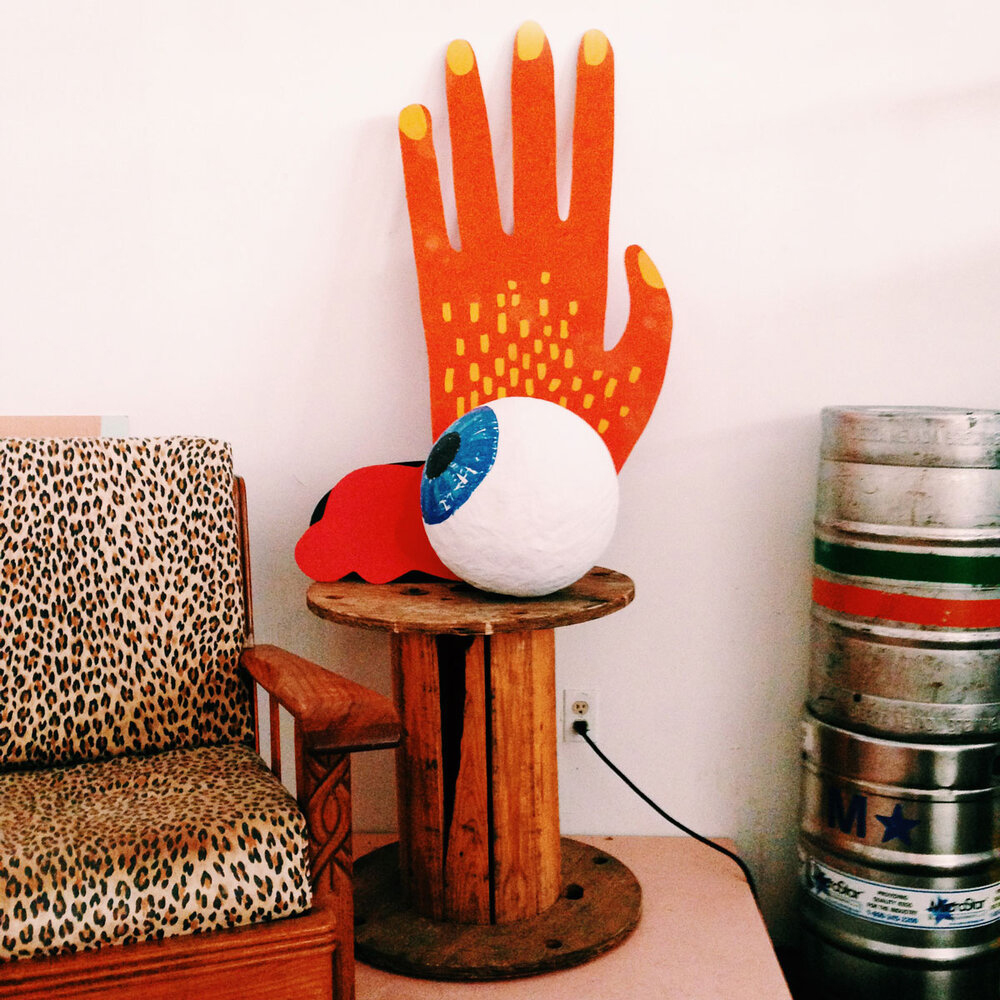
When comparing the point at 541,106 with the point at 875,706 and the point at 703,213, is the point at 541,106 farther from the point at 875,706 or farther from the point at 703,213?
the point at 875,706

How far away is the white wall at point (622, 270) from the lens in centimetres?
165

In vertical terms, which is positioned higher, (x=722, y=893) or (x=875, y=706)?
(x=875, y=706)

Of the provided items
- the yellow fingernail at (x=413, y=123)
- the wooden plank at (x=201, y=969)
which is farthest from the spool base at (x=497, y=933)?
the yellow fingernail at (x=413, y=123)

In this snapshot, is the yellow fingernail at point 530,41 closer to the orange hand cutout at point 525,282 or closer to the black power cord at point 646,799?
the orange hand cutout at point 525,282

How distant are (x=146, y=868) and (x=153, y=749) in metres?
0.40

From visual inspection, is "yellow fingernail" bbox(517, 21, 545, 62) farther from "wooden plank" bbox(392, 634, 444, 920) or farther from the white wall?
"wooden plank" bbox(392, 634, 444, 920)

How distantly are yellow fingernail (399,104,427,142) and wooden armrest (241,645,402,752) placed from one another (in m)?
0.95

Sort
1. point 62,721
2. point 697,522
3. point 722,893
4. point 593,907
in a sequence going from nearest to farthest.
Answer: point 62,721 → point 593,907 → point 722,893 → point 697,522

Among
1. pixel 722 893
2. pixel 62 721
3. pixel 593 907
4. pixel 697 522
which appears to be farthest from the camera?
pixel 697 522

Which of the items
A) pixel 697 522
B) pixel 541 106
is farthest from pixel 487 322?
pixel 697 522

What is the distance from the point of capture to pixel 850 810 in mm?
1461

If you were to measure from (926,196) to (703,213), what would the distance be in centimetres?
39

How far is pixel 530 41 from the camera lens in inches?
63.6

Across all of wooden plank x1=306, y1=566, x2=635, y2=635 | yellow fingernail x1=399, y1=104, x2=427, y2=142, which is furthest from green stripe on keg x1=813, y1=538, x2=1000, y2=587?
yellow fingernail x1=399, y1=104, x2=427, y2=142
